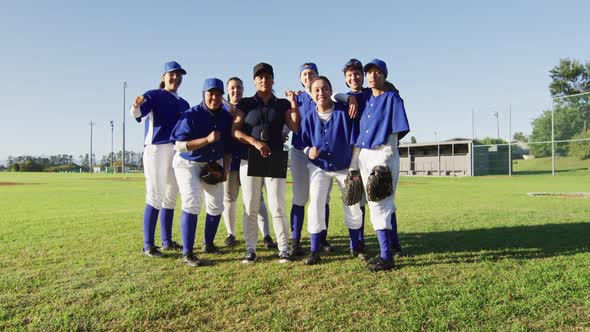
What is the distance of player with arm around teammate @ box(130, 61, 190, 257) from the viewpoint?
4672 mm

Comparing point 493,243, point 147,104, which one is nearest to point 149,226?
point 147,104

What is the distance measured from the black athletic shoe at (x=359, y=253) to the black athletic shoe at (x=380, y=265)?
0.33m

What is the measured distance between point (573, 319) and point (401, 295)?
1.12m

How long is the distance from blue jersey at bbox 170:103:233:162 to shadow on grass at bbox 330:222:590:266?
78.0 inches

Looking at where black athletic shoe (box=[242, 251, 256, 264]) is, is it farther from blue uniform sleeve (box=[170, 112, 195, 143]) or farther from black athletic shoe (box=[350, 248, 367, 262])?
blue uniform sleeve (box=[170, 112, 195, 143])

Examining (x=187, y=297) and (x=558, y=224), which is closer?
(x=187, y=297)

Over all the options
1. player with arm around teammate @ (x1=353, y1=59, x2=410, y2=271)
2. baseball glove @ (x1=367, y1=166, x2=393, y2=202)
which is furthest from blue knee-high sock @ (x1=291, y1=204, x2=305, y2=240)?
baseball glove @ (x1=367, y1=166, x2=393, y2=202)

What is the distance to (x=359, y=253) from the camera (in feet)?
14.3

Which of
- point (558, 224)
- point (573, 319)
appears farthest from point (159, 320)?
point (558, 224)

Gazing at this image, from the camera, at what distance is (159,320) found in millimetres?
2674

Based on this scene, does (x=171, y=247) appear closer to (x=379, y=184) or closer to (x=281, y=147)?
(x=281, y=147)

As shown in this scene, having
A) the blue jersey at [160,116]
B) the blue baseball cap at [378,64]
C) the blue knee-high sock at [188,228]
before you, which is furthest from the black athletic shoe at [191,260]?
the blue baseball cap at [378,64]

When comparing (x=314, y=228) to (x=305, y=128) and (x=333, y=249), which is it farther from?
(x=305, y=128)

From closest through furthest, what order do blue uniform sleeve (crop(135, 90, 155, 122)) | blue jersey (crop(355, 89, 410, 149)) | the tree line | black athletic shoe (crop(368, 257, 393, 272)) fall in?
black athletic shoe (crop(368, 257, 393, 272)) → blue jersey (crop(355, 89, 410, 149)) → blue uniform sleeve (crop(135, 90, 155, 122)) → the tree line
